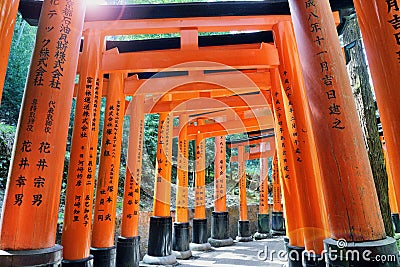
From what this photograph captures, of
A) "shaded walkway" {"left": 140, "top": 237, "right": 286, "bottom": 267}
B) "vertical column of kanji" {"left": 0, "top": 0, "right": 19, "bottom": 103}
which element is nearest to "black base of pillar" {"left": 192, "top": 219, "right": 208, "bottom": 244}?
"shaded walkway" {"left": 140, "top": 237, "right": 286, "bottom": 267}

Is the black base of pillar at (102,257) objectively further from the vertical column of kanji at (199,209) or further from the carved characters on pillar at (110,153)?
the vertical column of kanji at (199,209)

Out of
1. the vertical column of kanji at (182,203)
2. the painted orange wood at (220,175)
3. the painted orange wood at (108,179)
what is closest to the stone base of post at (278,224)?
the painted orange wood at (220,175)

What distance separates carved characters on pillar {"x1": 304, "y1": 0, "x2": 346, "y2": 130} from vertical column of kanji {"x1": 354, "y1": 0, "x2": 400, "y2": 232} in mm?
258

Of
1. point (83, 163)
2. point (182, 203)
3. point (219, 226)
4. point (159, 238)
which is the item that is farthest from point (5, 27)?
point (219, 226)

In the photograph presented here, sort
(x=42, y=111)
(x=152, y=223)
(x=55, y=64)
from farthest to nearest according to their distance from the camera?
(x=152, y=223)
(x=55, y=64)
(x=42, y=111)

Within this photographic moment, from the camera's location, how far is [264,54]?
15.8 ft

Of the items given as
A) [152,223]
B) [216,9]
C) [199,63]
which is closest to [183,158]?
[152,223]

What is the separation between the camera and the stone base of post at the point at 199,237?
9.19m

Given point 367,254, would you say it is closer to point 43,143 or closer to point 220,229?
point 43,143

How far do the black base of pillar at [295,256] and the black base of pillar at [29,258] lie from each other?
323cm

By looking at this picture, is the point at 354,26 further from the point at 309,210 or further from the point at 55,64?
the point at 55,64

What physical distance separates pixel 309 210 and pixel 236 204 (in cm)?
1130

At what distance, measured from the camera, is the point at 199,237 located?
937 centimetres

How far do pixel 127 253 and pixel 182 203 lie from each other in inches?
124
